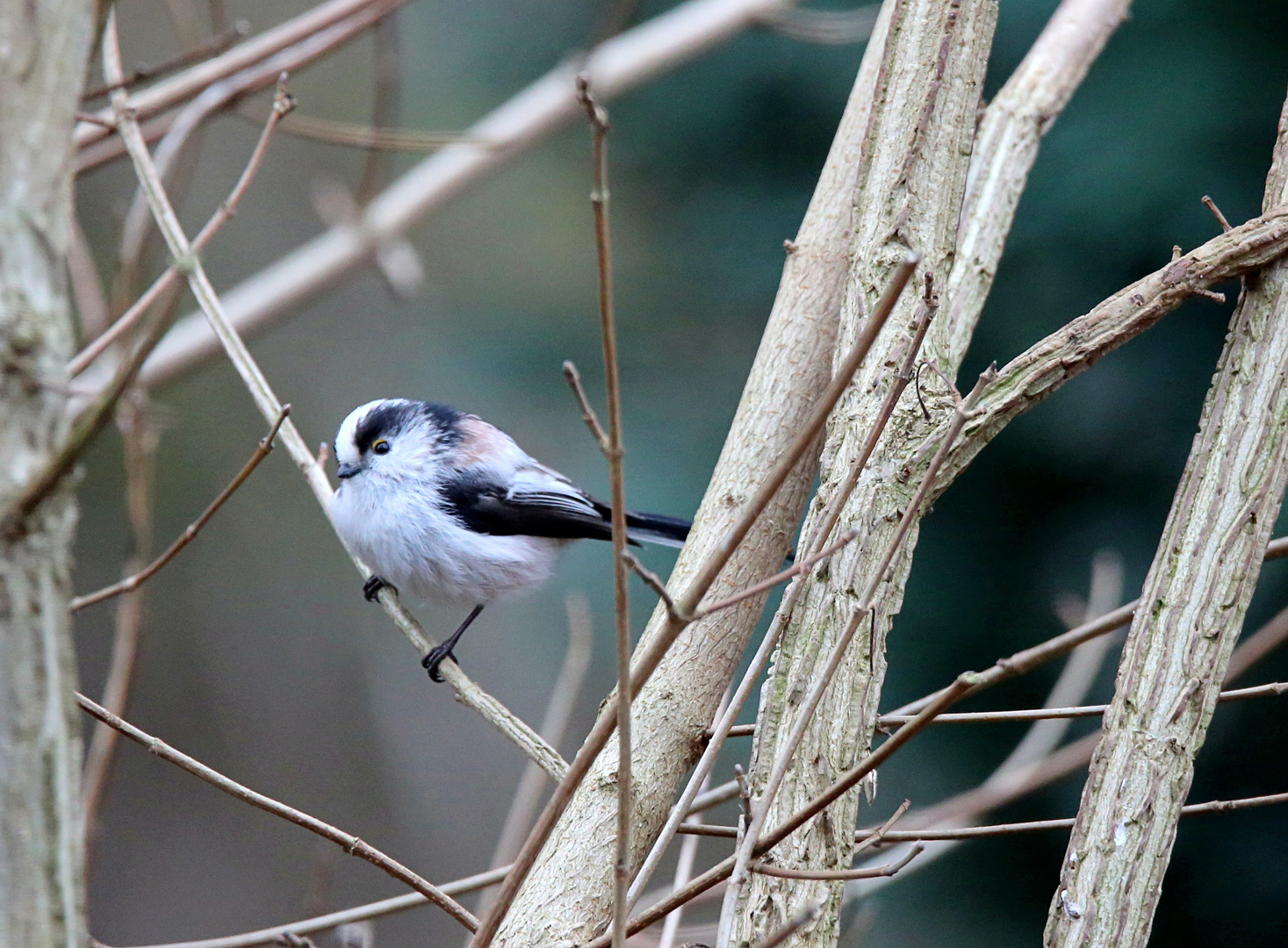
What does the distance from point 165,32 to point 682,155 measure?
4.51 metres

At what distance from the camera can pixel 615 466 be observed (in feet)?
2.75

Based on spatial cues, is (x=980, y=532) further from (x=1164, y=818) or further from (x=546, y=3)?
(x=546, y=3)

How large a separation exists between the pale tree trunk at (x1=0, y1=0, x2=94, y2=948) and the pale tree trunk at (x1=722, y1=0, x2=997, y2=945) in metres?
0.72

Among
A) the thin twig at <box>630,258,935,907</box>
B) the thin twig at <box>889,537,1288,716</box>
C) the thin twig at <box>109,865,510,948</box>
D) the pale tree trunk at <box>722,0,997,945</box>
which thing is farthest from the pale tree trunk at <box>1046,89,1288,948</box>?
the thin twig at <box>109,865,510,948</box>

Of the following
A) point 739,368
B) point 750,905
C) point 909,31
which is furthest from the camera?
point 739,368

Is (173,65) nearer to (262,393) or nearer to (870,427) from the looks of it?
(262,393)

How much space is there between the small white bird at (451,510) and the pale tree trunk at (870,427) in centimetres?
139

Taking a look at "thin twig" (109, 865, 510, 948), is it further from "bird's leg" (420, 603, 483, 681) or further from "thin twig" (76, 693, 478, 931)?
"bird's leg" (420, 603, 483, 681)

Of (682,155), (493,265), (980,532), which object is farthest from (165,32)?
(980,532)

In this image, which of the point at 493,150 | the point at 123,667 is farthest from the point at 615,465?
the point at 493,150

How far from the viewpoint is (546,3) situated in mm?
5086

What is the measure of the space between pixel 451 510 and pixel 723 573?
135 centimetres

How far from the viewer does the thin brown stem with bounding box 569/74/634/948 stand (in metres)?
0.81

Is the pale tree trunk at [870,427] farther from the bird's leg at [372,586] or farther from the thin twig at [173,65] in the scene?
the bird's leg at [372,586]
